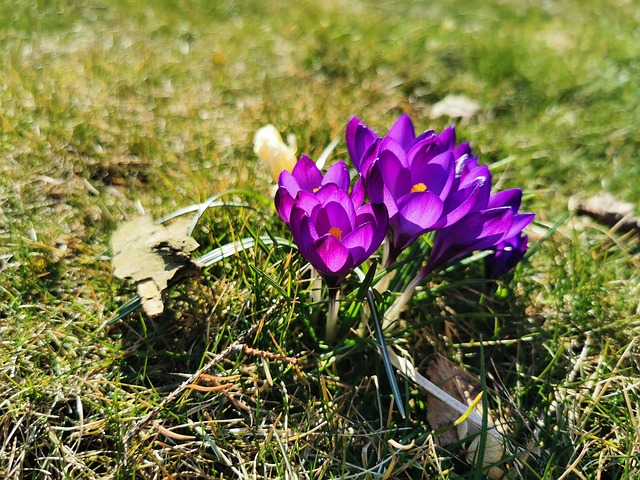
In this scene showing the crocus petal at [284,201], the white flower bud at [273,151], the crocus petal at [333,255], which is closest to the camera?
the crocus petal at [333,255]

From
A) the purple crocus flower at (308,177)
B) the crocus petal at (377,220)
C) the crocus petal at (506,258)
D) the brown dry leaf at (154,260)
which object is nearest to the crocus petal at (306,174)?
the purple crocus flower at (308,177)

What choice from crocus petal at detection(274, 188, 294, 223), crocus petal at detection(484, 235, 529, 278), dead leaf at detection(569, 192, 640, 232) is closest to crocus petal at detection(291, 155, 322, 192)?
crocus petal at detection(274, 188, 294, 223)

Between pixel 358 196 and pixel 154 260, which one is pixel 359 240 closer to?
pixel 358 196

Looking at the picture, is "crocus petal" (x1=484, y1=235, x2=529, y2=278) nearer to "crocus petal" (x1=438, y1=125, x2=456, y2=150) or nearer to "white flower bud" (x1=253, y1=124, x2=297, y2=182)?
"crocus petal" (x1=438, y1=125, x2=456, y2=150)

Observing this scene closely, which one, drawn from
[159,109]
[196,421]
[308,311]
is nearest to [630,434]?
[308,311]

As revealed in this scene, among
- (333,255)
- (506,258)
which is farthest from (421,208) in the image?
(506,258)

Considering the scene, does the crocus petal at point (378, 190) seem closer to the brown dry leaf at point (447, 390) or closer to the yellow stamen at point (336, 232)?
the yellow stamen at point (336, 232)
